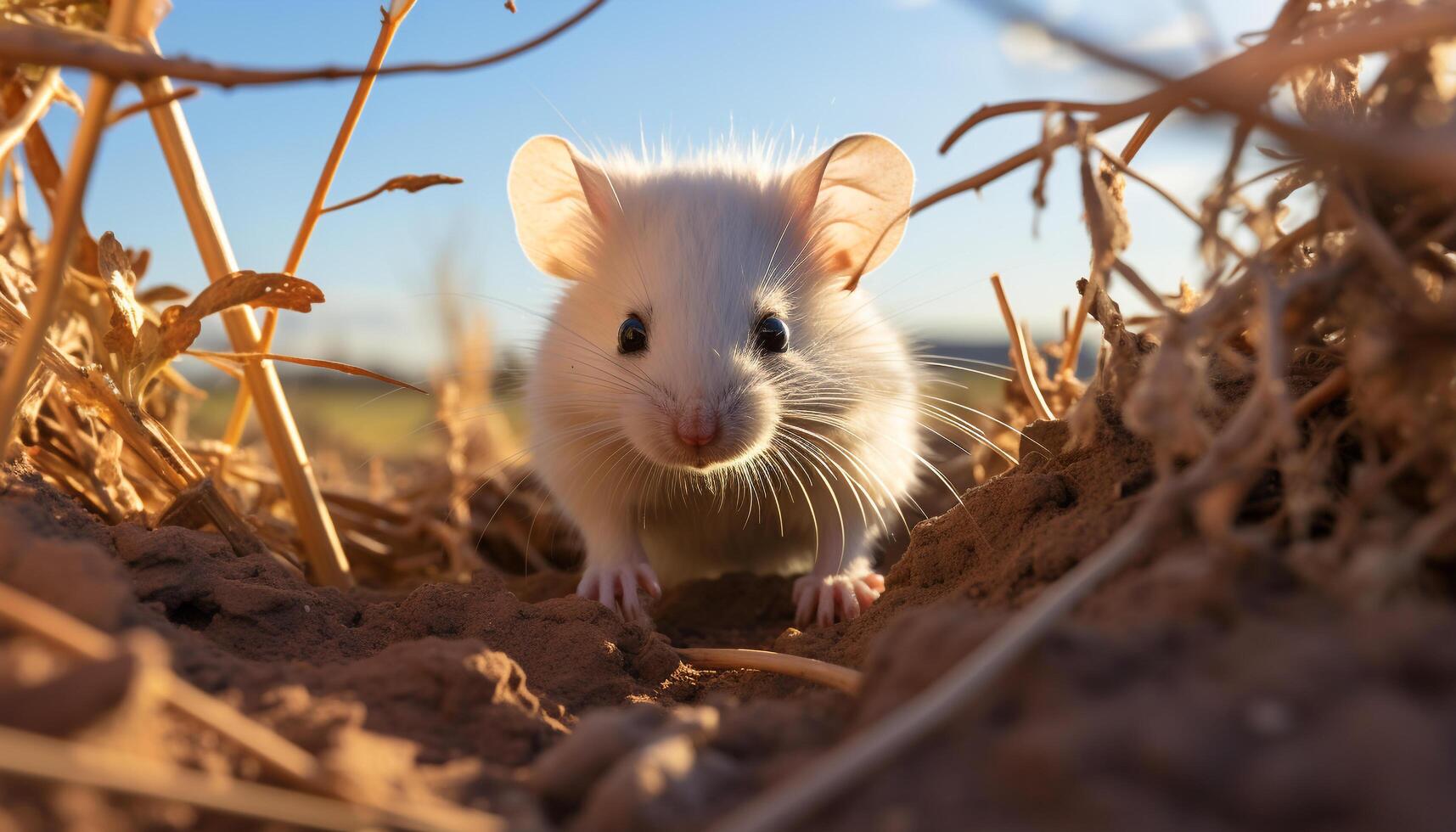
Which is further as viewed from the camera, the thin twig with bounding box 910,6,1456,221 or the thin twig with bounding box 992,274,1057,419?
the thin twig with bounding box 992,274,1057,419

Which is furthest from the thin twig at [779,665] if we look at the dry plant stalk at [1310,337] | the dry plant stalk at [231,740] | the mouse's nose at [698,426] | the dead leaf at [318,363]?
the dead leaf at [318,363]

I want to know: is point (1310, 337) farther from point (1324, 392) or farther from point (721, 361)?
point (721, 361)

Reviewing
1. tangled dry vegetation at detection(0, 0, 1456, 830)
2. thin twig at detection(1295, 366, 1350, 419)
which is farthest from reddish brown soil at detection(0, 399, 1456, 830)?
thin twig at detection(1295, 366, 1350, 419)

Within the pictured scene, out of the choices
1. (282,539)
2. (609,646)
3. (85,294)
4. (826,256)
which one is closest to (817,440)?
(826,256)

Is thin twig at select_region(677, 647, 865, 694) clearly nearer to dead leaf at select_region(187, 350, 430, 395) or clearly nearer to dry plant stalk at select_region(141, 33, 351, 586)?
dead leaf at select_region(187, 350, 430, 395)

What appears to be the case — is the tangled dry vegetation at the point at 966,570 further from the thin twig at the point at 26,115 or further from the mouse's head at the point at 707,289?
the mouse's head at the point at 707,289
